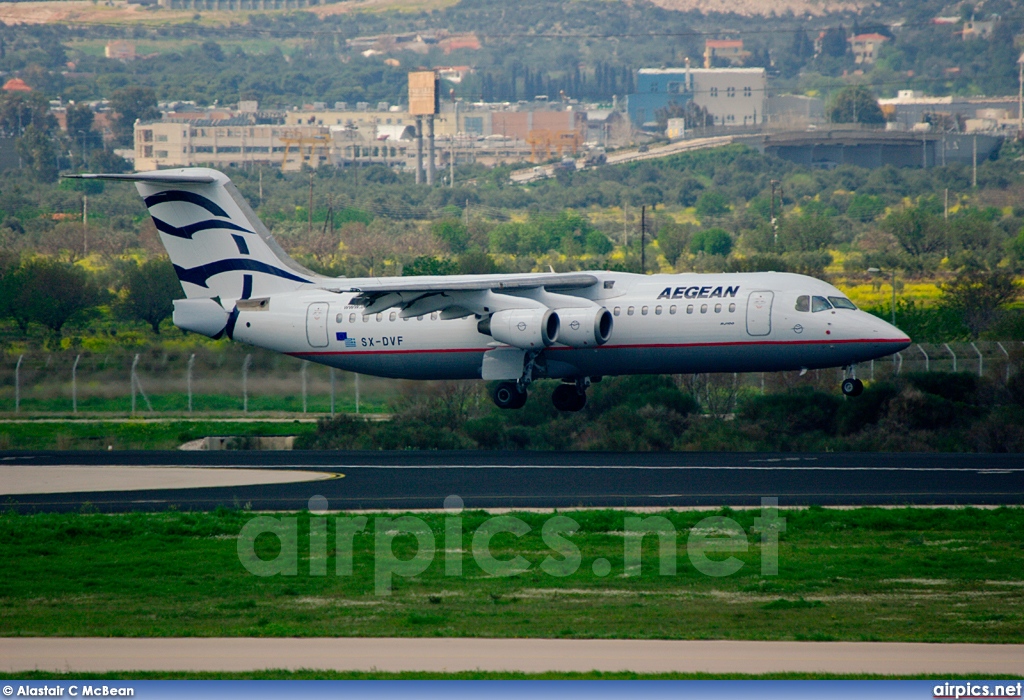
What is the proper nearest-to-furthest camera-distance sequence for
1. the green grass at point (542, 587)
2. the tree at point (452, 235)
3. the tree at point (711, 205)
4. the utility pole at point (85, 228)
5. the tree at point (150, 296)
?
the green grass at point (542, 587) < the tree at point (150, 296) < the utility pole at point (85, 228) < the tree at point (452, 235) < the tree at point (711, 205)

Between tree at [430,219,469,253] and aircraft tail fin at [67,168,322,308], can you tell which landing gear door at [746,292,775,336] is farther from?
tree at [430,219,469,253]

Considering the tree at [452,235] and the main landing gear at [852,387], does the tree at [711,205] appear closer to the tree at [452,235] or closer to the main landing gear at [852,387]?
the tree at [452,235]

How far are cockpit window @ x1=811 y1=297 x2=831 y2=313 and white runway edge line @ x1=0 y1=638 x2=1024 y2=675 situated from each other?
20046mm

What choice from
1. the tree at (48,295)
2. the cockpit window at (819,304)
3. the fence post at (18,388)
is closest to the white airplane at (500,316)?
the cockpit window at (819,304)

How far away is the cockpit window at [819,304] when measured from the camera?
33844 millimetres

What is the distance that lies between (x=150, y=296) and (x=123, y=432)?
27240 millimetres

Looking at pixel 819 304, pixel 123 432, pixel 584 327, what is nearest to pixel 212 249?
pixel 123 432

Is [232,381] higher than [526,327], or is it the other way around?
[526,327]

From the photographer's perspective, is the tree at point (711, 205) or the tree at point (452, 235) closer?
the tree at point (452, 235)

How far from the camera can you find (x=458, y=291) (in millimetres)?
36125

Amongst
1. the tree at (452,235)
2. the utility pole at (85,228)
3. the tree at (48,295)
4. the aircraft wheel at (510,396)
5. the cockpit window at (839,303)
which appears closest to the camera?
the cockpit window at (839,303)

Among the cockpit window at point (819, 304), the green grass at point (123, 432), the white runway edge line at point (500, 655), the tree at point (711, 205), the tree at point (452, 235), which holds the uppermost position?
the tree at point (711, 205)

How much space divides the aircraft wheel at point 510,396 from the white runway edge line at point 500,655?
22185 millimetres

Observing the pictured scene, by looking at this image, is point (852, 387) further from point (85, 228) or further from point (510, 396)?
point (85, 228)
